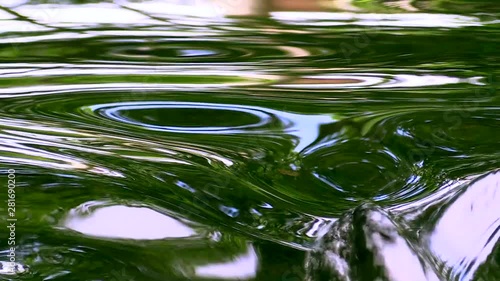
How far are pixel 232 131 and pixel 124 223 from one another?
20cm

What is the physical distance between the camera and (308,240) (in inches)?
28.1

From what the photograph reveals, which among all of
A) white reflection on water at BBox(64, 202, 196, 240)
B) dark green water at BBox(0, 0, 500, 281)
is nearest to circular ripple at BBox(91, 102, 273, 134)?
dark green water at BBox(0, 0, 500, 281)

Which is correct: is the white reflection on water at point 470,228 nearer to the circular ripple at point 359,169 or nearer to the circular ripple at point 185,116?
the circular ripple at point 359,169

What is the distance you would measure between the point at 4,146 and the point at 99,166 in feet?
0.43

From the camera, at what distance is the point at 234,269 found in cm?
67

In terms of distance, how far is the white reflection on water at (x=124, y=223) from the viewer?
2.26 ft

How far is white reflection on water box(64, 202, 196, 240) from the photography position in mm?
689

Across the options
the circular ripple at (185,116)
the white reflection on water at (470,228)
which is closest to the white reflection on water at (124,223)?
the circular ripple at (185,116)

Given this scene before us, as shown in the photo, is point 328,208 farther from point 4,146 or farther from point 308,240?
point 4,146

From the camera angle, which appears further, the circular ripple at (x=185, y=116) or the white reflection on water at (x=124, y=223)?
the circular ripple at (x=185, y=116)

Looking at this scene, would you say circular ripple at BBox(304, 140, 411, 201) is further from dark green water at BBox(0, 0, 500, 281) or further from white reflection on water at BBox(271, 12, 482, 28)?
white reflection on water at BBox(271, 12, 482, 28)

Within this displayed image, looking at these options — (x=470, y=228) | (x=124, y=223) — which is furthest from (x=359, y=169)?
(x=124, y=223)

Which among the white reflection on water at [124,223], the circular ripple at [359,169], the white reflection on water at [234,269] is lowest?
the white reflection on water at [234,269]

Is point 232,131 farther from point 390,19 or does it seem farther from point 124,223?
point 390,19
